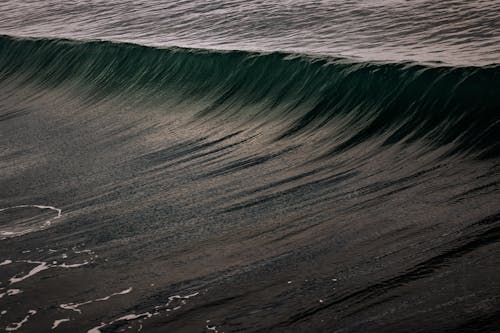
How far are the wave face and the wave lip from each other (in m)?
0.02

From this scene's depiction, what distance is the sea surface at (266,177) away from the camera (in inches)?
135

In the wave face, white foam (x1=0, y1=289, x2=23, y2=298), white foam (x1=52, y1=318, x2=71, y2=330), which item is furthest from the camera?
white foam (x1=0, y1=289, x2=23, y2=298)

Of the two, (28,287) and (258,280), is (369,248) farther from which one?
(28,287)

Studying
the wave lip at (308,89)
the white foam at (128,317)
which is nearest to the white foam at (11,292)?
the white foam at (128,317)

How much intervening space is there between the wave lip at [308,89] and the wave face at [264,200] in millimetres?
16

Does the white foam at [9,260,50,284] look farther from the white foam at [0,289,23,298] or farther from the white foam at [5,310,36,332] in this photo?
the white foam at [5,310,36,332]

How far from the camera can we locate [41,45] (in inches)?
381

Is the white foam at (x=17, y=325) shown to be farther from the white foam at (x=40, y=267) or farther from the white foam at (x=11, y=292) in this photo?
the white foam at (x=40, y=267)

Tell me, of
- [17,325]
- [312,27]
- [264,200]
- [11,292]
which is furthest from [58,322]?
[312,27]

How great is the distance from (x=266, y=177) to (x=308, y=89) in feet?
4.74

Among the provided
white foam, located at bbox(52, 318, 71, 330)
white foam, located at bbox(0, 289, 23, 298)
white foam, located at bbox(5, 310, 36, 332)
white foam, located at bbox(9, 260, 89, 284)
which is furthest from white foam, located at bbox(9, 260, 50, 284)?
white foam, located at bbox(52, 318, 71, 330)

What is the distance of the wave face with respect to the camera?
3.38m

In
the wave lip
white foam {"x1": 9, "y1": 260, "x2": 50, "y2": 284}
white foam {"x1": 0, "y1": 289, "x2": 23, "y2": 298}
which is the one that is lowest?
white foam {"x1": 0, "y1": 289, "x2": 23, "y2": 298}

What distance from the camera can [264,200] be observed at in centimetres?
460
